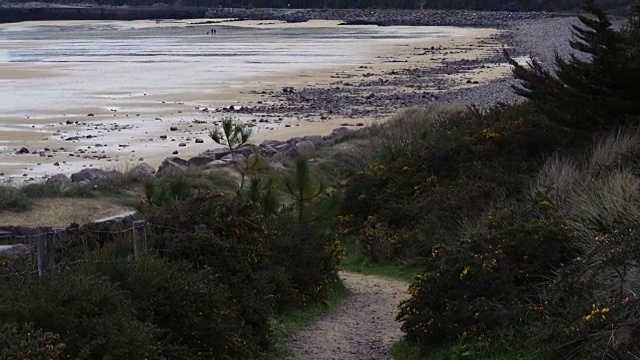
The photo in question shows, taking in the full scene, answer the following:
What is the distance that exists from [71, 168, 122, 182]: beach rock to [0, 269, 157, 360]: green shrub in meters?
13.9

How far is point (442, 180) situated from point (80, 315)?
9724mm

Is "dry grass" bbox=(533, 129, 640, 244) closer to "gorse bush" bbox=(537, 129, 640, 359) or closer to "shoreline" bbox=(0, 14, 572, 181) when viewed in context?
"gorse bush" bbox=(537, 129, 640, 359)

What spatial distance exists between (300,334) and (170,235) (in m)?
1.74

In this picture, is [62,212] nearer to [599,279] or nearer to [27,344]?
[27,344]

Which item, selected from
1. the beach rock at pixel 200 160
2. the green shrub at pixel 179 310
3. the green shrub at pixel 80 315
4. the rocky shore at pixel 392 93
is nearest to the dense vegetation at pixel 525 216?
the green shrub at pixel 179 310

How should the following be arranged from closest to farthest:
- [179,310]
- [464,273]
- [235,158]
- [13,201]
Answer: [179,310] → [464,273] → [13,201] → [235,158]

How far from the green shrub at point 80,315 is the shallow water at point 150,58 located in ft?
92.1

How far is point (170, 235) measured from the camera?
9.99 metres

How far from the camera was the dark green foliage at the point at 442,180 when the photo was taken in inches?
563

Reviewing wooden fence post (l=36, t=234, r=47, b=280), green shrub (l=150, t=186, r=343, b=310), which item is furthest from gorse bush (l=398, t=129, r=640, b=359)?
wooden fence post (l=36, t=234, r=47, b=280)

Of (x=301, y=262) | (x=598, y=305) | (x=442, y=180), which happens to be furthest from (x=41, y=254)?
(x=442, y=180)

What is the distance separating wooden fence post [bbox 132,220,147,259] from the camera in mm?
9125

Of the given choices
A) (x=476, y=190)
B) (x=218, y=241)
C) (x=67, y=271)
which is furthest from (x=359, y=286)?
(x=67, y=271)

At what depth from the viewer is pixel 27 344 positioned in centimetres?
627
